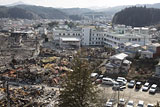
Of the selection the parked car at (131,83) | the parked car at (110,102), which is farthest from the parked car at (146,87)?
the parked car at (110,102)

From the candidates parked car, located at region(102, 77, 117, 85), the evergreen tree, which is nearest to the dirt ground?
parked car, located at region(102, 77, 117, 85)

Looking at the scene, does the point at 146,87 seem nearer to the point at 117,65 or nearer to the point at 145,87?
the point at 145,87

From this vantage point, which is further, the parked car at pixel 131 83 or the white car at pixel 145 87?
the parked car at pixel 131 83

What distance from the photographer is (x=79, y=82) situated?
3.56m

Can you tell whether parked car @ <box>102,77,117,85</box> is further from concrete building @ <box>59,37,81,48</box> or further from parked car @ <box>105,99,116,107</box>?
concrete building @ <box>59,37,81,48</box>

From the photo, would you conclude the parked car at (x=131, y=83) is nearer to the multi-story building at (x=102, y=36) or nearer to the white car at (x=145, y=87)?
the white car at (x=145, y=87)

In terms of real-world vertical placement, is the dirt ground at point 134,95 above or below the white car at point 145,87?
below

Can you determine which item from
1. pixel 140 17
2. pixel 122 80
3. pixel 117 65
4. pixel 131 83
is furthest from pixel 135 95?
pixel 140 17

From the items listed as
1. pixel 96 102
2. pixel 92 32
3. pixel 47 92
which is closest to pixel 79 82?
pixel 96 102

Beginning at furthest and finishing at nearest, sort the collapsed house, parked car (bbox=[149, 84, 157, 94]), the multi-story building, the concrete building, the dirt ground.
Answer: the concrete building → the multi-story building → the collapsed house → parked car (bbox=[149, 84, 157, 94]) → the dirt ground

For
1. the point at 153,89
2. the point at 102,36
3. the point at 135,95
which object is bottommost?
the point at 135,95

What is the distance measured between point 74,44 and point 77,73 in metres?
12.5

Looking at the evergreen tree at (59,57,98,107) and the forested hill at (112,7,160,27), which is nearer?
the evergreen tree at (59,57,98,107)

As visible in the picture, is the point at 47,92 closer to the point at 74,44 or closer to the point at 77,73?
the point at 77,73
